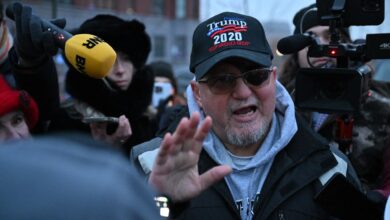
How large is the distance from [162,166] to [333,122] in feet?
4.68

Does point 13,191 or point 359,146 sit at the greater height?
point 13,191

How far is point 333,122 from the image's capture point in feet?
8.74

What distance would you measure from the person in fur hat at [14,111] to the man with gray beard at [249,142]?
1.57ft

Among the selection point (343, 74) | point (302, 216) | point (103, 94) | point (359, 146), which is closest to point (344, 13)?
point (343, 74)

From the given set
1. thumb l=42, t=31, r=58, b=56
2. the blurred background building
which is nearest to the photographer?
thumb l=42, t=31, r=58, b=56

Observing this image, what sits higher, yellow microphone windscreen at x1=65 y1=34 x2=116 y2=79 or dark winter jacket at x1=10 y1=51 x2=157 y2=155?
yellow microphone windscreen at x1=65 y1=34 x2=116 y2=79

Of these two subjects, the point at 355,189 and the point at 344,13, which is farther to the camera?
the point at 344,13

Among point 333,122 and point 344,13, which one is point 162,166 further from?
point 333,122

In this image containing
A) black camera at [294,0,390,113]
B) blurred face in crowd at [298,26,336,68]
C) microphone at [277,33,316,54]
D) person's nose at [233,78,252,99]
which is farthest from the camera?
blurred face in crowd at [298,26,336,68]

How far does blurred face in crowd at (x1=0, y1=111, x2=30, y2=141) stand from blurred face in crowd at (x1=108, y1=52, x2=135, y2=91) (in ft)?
2.69

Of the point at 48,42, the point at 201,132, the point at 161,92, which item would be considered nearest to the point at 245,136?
the point at 201,132

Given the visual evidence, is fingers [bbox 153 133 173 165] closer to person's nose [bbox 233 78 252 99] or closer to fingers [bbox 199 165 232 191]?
fingers [bbox 199 165 232 191]

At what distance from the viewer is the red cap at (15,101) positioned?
2.08 m

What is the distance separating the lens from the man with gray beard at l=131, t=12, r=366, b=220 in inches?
75.3
